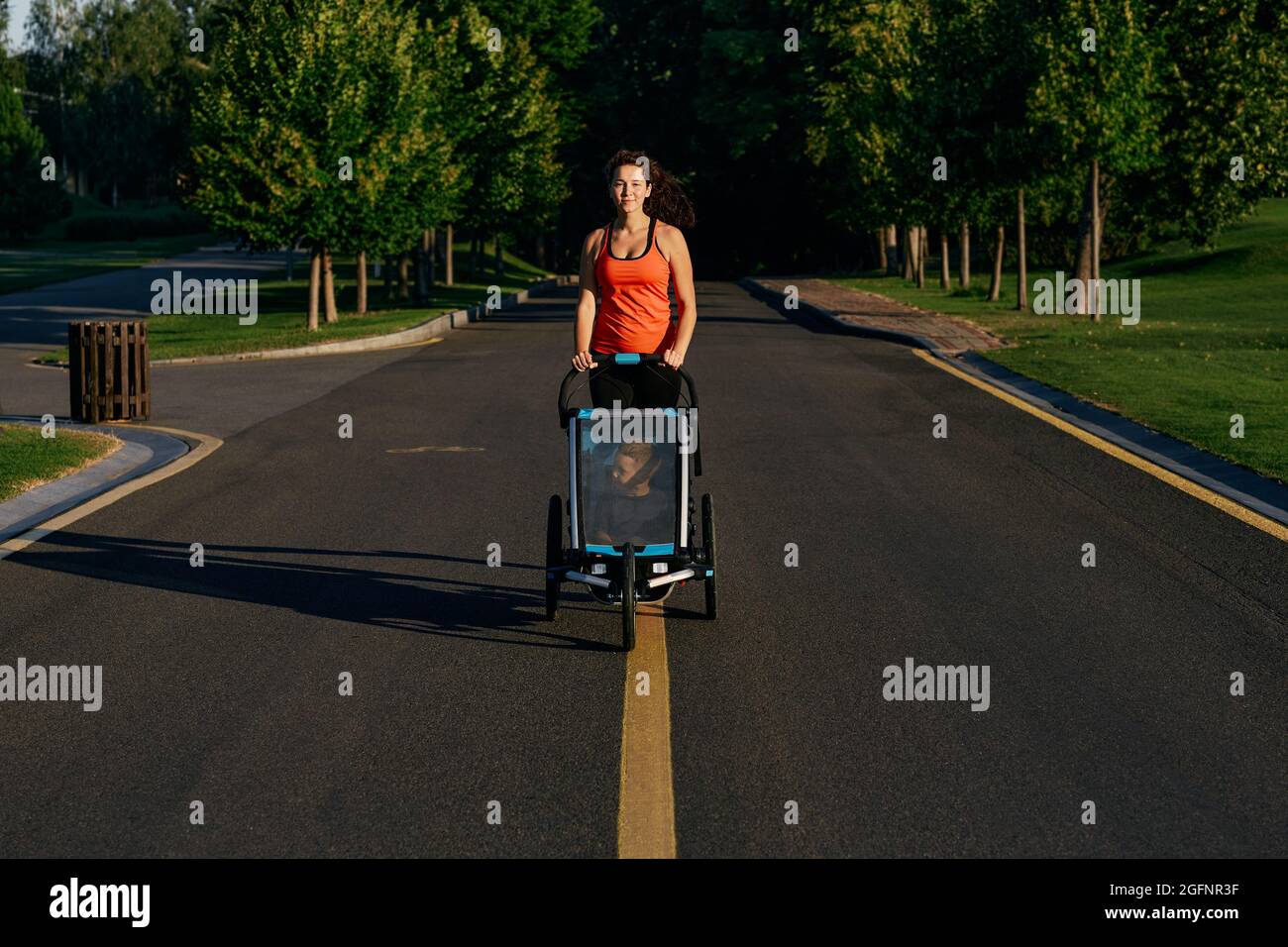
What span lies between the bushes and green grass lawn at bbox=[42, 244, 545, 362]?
37982 mm

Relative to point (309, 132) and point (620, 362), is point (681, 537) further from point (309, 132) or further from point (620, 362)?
point (309, 132)

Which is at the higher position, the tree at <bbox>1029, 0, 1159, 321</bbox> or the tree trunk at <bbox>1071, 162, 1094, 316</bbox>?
the tree at <bbox>1029, 0, 1159, 321</bbox>

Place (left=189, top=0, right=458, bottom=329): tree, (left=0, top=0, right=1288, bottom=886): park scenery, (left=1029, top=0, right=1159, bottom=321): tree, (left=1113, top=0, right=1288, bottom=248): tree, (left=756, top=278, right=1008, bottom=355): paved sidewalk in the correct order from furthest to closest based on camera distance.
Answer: (left=1113, top=0, right=1288, bottom=248): tree
(left=189, top=0, right=458, bottom=329): tree
(left=1029, top=0, right=1159, bottom=321): tree
(left=756, top=278, right=1008, bottom=355): paved sidewalk
(left=0, top=0, right=1288, bottom=886): park scenery

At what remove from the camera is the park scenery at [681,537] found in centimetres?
580

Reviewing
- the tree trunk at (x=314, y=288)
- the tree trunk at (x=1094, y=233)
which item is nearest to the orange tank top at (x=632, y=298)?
the tree trunk at (x=314, y=288)

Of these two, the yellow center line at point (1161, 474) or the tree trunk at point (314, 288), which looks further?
the tree trunk at point (314, 288)

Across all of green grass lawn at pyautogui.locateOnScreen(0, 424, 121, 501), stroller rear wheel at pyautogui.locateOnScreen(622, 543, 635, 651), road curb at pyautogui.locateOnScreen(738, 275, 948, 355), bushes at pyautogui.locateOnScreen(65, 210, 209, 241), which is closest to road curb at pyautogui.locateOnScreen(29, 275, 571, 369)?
green grass lawn at pyautogui.locateOnScreen(0, 424, 121, 501)

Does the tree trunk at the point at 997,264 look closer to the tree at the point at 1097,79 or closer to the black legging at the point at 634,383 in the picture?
the tree at the point at 1097,79

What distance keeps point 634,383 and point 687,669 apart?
4.96 feet

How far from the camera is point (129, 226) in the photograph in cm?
9606

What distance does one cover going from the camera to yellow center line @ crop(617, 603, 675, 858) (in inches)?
211

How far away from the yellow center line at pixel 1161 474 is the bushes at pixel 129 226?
8344cm

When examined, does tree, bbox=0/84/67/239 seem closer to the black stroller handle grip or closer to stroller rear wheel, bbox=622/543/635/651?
the black stroller handle grip

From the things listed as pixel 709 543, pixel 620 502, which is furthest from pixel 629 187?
pixel 709 543
